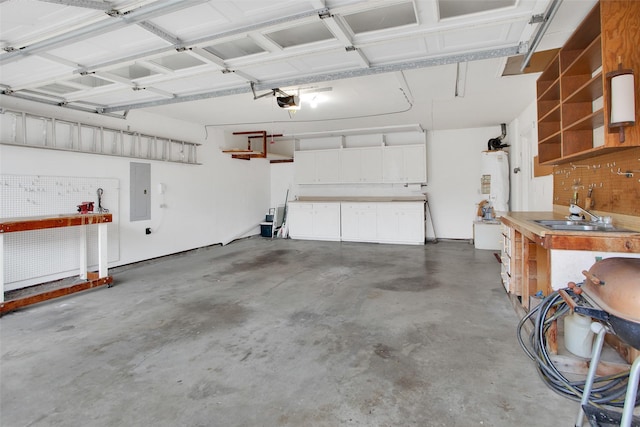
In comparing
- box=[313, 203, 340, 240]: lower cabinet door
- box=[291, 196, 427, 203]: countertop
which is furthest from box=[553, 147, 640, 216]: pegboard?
box=[313, 203, 340, 240]: lower cabinet door

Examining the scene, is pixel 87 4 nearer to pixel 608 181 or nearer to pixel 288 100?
pixel 288 100

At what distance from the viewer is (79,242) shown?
14.9ft

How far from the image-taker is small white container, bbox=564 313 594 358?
2.11 m

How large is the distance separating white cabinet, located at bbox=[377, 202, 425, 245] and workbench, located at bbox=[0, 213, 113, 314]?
518 cm

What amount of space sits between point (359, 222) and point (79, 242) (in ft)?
17.1

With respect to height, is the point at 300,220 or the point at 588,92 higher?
the point at 588,92

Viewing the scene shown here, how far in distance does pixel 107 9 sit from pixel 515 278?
13.3 feet

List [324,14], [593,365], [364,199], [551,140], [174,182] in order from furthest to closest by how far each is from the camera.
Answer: [364,199] → [174,182] → [551,140] → [324,14] → [593,365]

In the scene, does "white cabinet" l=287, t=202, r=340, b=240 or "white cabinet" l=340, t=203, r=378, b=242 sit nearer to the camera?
"white cabinet" l=340, t=203, r=378, b=242

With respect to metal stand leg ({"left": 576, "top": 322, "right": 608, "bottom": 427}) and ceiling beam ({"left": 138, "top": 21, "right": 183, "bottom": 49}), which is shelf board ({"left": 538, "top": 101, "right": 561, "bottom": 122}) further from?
ceiling beam ({"left": 138, "top": 21, "right": 183, "bottom": 49})

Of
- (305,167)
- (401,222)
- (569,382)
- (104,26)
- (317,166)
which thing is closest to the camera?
(569,382)

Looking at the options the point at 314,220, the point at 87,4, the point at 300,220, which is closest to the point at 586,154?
the point at 87,4

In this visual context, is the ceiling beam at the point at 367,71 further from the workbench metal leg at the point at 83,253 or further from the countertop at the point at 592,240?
the workbench metal leg at the point at 83,253

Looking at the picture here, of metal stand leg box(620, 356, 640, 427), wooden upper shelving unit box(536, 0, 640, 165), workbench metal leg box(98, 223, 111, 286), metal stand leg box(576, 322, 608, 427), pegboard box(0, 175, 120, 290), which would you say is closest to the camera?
metal stand leg box(620, 356, 640, 427)
